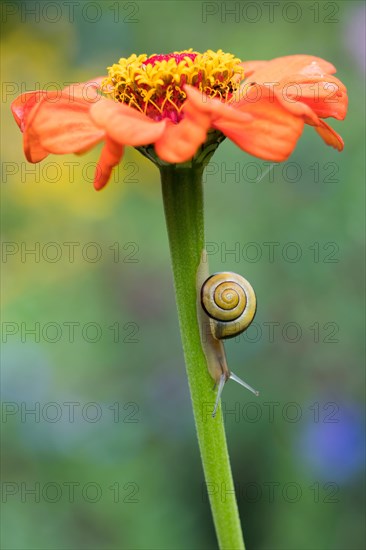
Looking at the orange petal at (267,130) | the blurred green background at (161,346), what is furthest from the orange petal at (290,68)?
the blurred green background at (161,346)

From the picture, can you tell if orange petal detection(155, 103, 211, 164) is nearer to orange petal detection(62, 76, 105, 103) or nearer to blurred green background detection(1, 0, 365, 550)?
orange petal detection(62, 76, 105, 103)

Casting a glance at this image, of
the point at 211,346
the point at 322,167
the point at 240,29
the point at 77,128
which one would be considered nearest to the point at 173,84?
the point at 77,128

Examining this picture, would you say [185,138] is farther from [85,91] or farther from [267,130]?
[85,91]

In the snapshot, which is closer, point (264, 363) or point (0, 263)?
point (264, 363)

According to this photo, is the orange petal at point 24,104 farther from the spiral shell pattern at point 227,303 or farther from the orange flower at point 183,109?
the spiral shell pattern at point 227,303

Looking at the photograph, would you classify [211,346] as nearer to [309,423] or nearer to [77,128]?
[77,128]

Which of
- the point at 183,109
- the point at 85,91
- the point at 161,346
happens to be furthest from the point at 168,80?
the point at 161,346
